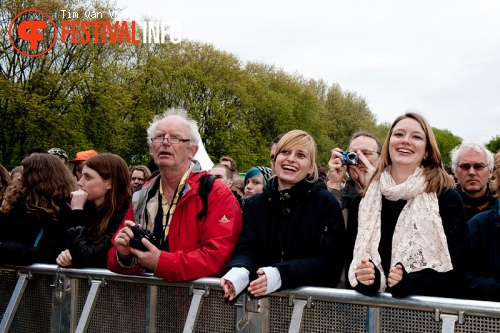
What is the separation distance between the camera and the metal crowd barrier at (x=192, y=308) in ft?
10.4

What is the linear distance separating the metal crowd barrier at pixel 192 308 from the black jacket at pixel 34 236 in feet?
0.49

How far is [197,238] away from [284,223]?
0.65m

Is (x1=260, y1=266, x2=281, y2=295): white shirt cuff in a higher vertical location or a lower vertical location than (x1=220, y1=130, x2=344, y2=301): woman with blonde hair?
lower

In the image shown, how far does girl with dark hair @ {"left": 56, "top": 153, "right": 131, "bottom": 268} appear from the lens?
4320 millimetres

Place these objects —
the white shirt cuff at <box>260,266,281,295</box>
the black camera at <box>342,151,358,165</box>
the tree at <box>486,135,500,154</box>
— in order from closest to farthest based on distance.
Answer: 1. the white shirt cuff at <box>260,266,281,295</box>
2. the black camera at <box>342,151,358,165</box>
3. the tree at <box>486,135,500,154</box>

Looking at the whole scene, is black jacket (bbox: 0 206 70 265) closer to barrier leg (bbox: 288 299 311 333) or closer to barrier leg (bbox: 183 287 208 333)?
barrier leg (bbox: 183 287 208 333)

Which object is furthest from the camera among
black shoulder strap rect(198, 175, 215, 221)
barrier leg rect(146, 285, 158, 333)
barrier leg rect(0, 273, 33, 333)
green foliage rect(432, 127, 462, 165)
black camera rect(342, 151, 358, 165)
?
green foliage rect(432, 127, 462, 165)

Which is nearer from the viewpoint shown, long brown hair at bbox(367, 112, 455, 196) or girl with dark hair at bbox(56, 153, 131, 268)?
long brown hair at bbox(367, 112, 455, 196)

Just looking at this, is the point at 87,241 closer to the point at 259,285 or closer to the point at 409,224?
the point at 259,285

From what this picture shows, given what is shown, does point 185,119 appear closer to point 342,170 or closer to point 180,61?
point 342,170

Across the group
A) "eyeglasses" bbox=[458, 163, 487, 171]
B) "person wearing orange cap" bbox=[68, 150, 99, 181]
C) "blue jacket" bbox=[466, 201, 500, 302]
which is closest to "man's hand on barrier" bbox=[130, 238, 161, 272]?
"blue jacket" bbox=[466, 201, 500, 302]

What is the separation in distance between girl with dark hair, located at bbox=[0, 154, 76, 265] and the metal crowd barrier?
157 millimetres

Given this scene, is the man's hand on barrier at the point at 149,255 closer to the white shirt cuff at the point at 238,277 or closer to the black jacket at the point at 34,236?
the white shirt cuff at the point at 238,277

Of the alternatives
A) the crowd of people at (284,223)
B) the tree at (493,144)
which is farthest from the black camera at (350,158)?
the tree at (493,144)
